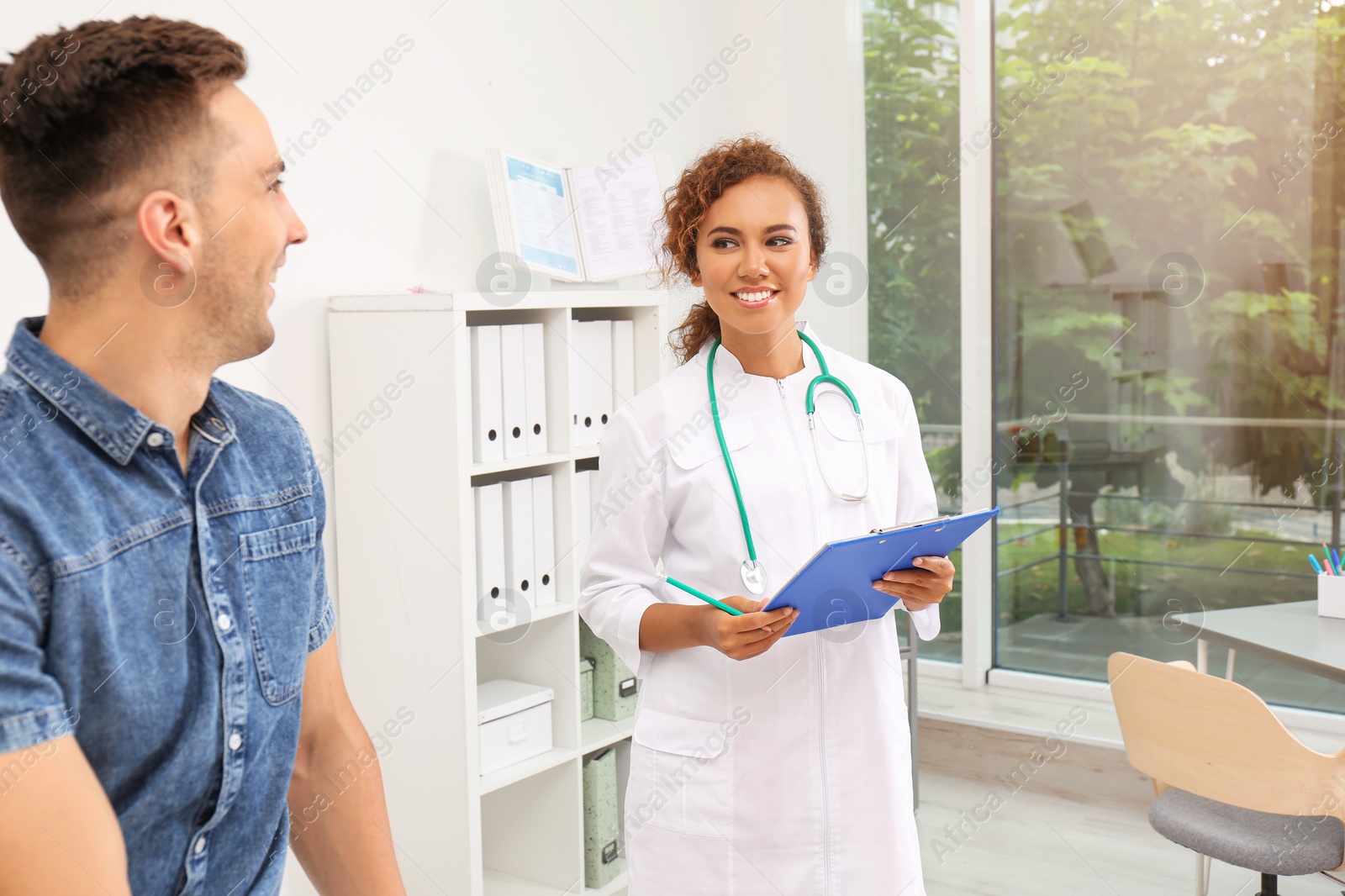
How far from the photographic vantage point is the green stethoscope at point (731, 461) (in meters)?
1.52

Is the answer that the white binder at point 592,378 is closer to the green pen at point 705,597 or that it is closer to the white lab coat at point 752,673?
the white lab coat at point 752,673

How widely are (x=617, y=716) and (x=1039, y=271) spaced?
230cm

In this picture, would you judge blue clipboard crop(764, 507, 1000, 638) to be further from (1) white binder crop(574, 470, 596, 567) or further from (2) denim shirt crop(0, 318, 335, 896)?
(1) white binder crop(574, 470, 596, 567)

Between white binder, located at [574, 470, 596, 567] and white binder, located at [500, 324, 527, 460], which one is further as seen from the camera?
white binder, located at [574, 470, 596, 567]

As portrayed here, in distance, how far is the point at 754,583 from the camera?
1518mm

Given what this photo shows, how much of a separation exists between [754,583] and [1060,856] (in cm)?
220

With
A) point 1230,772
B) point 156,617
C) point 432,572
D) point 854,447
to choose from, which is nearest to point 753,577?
point 854,447

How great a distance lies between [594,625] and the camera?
64.3 inches

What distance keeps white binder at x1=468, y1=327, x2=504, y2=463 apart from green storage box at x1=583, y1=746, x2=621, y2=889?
2.92 ft

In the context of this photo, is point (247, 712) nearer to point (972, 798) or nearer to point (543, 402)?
point (543, 402)

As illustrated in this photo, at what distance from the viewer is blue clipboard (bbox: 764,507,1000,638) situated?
4.25 ft

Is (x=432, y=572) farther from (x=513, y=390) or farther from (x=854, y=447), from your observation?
(x=854, y=447)

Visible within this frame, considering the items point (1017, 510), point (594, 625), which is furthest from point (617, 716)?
point (1017, 510)

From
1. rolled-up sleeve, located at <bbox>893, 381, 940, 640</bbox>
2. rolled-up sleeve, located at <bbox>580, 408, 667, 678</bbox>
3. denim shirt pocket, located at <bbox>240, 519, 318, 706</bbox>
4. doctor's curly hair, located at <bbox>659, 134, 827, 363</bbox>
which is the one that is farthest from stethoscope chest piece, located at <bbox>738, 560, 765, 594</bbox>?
denim shirt pocket, located at <bbox>240, 519, 318, 706</bbox>
